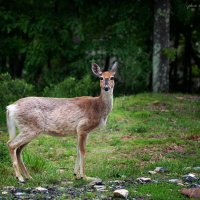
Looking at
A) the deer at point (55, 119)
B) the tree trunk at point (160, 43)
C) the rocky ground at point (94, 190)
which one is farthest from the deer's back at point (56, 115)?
the tree trunk at point (160, 43)

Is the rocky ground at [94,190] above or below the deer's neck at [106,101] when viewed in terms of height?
below

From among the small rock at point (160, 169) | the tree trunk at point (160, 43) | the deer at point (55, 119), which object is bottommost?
the small rock at point (160, 169)

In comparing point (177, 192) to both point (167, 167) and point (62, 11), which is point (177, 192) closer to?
point (167, 167)

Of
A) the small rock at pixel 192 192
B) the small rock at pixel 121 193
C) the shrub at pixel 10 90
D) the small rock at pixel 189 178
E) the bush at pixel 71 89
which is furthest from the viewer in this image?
the bush at pixel 71 89

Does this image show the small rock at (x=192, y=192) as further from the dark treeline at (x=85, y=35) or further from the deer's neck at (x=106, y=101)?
the dark treeline at (x=85, y=35)

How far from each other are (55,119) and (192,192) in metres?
2.96

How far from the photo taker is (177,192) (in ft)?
29.0

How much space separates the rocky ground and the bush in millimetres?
8650

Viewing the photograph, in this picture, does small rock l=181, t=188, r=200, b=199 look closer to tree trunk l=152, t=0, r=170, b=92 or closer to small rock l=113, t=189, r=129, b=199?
small rock l=113, t=189, r=129, b=199

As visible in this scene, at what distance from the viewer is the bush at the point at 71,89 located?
60.5 feet

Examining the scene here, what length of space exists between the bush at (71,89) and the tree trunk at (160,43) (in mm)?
2922

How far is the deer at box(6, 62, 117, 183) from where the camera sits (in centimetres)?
999

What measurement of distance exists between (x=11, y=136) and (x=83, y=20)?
1443 centimetres

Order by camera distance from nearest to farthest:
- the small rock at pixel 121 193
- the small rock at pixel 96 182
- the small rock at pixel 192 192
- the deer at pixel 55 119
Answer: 1. the small rock at pixel 121 193
2. the small rock at pixel 192 192
3. the small rock at pixel 96 182
4. the deer at pixel 55 119
